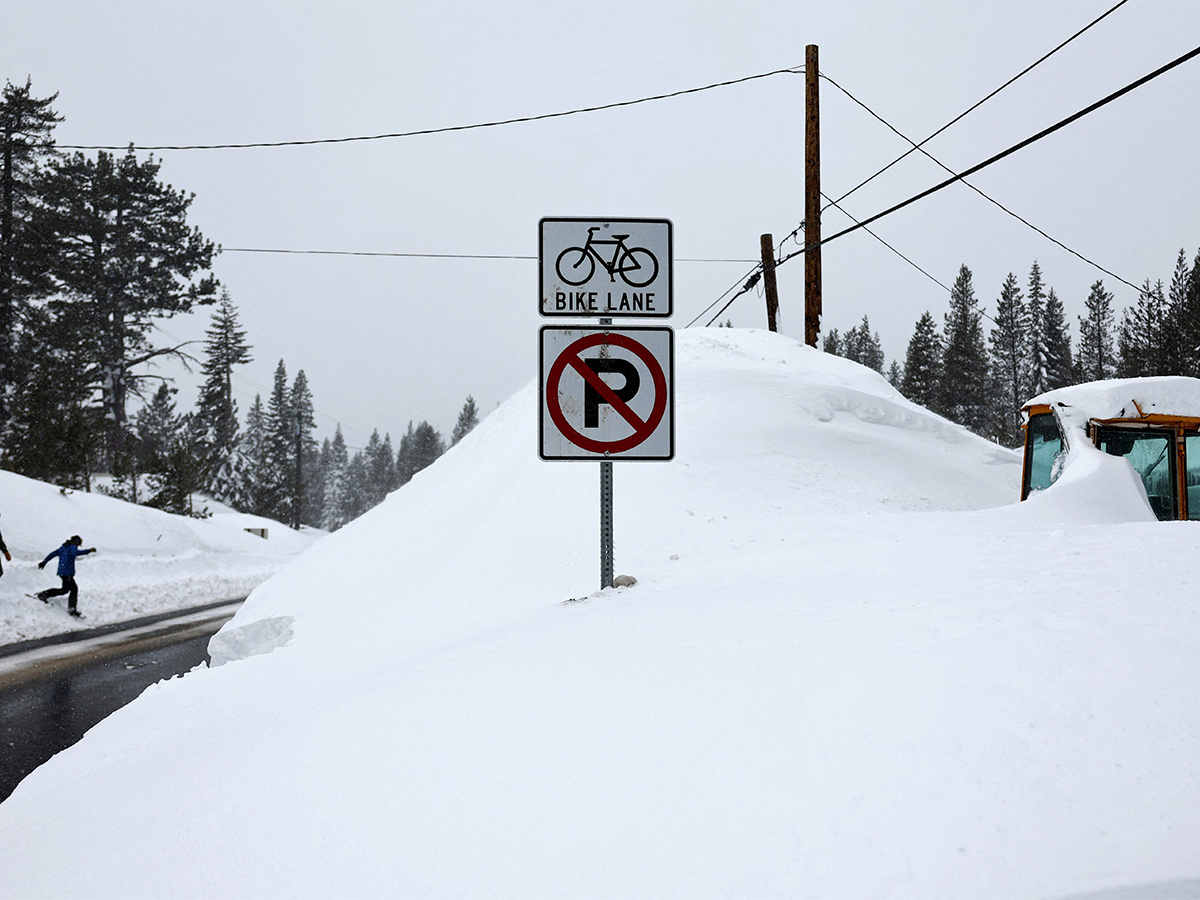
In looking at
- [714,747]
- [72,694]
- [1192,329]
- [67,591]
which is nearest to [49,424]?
[67,591]

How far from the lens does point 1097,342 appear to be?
64.8 meters

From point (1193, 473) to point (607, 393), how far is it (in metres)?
9.19

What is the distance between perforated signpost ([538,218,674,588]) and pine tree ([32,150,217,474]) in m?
37.2

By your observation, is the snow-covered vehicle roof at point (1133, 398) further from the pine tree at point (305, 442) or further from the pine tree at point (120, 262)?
the pine tree at point (305, 442)

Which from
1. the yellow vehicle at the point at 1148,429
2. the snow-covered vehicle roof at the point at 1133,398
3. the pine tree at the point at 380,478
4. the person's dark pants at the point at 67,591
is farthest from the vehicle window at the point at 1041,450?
the pine tree at the point at 380,478

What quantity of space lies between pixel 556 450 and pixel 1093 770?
3.46m

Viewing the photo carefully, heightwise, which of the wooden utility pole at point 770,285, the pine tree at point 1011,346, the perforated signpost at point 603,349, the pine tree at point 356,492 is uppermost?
the pine tree at point 1011,346

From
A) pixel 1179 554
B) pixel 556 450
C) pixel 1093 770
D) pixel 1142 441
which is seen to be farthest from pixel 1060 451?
pixel 1093 770

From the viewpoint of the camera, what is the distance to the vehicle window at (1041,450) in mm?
10070

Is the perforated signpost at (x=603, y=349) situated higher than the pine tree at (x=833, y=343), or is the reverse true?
the pine tree at (x=833, y=343)

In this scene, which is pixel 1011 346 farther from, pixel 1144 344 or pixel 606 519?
pixel 606 519

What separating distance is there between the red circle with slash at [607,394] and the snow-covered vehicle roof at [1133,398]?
7.11m

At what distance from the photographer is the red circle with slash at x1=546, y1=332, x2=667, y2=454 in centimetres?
495

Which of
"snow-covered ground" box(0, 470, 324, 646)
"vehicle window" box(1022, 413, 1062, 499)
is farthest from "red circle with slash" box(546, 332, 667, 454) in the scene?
"snow-covered ground" box(0, 470, 324, 646)
